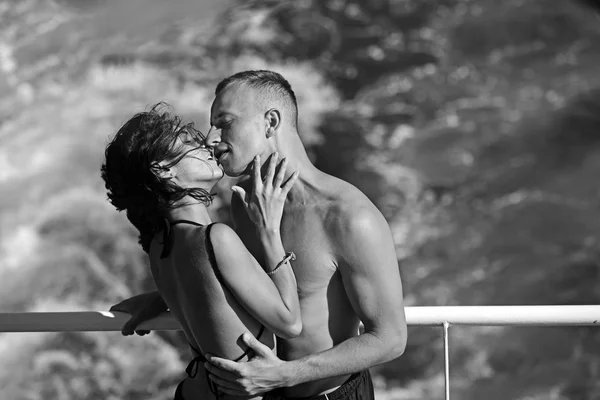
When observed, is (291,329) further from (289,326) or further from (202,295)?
(202,295)

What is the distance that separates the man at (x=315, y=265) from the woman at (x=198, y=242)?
5 cm

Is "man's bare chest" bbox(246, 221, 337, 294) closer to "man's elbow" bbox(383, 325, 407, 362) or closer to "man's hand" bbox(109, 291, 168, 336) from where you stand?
"man's elbow" bbox(383, 325, 407, 362)

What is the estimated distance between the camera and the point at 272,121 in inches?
56.7

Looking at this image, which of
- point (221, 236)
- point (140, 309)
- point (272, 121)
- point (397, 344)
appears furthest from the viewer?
point (140, 309)

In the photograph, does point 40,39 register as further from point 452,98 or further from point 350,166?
point 452,98

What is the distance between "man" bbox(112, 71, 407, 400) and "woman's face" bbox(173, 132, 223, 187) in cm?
3

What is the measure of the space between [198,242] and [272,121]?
1.11 feet

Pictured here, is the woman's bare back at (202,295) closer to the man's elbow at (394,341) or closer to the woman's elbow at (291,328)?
the woman's elbow at (291,328)

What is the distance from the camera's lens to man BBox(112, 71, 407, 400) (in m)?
1.31

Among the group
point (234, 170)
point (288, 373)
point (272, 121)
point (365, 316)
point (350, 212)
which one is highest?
point (272, 121)

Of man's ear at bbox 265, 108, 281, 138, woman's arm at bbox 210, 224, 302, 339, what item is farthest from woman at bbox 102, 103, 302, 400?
man's ear at bbox 265, 108, 281, 138

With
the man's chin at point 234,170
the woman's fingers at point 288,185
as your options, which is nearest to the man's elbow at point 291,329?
the woman's fingers at point 288,185

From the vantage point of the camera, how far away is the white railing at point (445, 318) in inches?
52.1

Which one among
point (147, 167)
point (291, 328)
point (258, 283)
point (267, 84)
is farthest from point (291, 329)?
point (267, 84)
